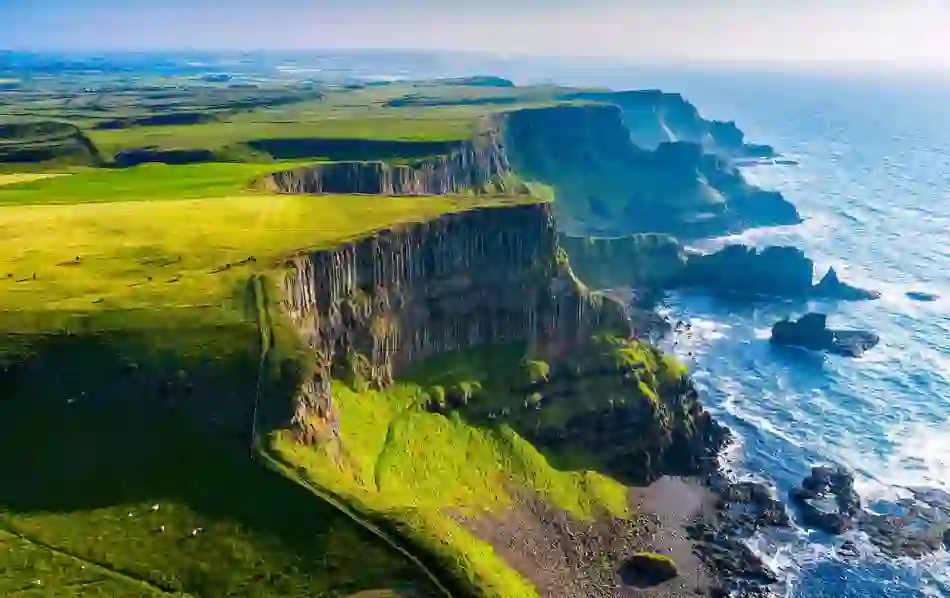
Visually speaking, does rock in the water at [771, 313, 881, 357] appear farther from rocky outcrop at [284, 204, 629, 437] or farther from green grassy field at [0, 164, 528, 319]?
green grassy field at [0, 164, 528, 319]

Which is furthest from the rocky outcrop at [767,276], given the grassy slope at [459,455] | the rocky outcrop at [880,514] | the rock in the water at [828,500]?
the rocky outcrop at [880,514]

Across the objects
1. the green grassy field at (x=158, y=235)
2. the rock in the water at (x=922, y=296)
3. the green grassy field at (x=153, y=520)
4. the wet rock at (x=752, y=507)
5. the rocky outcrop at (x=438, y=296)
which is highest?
the green grassy field at (x=158, y=235)

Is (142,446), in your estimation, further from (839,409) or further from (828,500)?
(839,409)

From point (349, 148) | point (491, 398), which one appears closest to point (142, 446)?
point (491, 398)

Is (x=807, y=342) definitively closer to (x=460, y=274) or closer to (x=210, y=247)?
(x=460, y=274)

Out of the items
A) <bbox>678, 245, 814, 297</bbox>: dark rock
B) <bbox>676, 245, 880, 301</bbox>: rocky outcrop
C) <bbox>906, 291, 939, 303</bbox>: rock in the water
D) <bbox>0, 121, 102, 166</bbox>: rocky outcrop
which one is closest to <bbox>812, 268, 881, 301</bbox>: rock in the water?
<bbox>676, 245, 880, 301</bbox>: rocky outcrop

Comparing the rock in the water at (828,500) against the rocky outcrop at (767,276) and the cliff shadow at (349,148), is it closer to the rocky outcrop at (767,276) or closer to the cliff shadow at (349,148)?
the rocky outcrop at (767,276)

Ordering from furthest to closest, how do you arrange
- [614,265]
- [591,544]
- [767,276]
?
[614,265] < [767,276] < [591,544]
